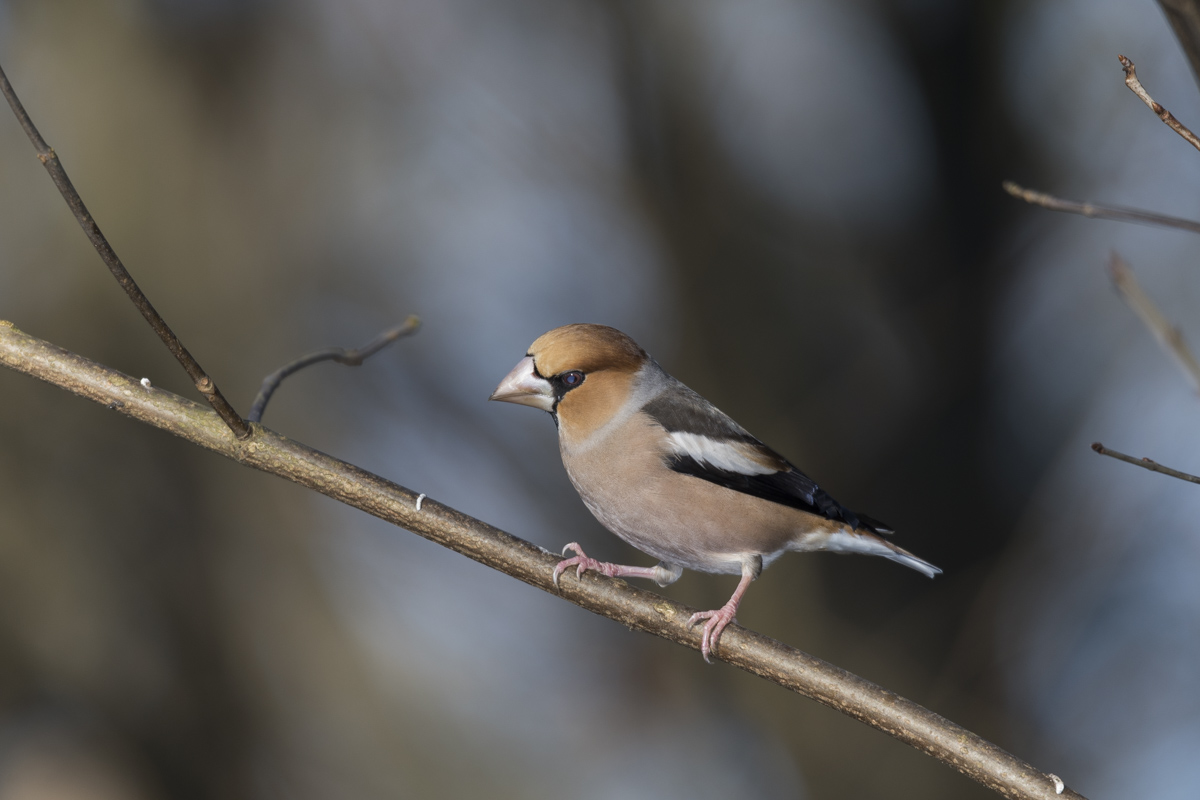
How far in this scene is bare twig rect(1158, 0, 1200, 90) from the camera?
127 centimetres

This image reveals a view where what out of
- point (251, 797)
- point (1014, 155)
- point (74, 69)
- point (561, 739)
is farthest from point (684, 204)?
point (251, 797)

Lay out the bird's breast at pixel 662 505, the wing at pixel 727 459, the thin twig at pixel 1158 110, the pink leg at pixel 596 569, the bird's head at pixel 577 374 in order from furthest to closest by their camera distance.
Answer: the wing at pixel 727 459 < the bird's breast at pixel 662 505 < the bird's head at pixel 577 374 < the pink leg at pixel 596 569 < the thin twig at pixel 1158 110

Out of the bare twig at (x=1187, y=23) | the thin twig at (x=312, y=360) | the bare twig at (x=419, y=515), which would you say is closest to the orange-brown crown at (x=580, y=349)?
the thin twig at (x=312, y=360)

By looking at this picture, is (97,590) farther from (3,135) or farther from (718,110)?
(718,110)

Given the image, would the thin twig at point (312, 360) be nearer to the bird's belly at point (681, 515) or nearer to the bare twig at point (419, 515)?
the bare twig at point (419, 515)

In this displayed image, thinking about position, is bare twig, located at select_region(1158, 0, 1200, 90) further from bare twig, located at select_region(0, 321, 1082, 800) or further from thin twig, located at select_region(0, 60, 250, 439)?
thin twig, located at select_region(0, 60, 250, 439)

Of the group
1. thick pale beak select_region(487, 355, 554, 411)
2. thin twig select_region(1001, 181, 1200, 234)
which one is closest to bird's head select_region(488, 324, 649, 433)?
thick pale beak select_region(487, 355, 554, 411)

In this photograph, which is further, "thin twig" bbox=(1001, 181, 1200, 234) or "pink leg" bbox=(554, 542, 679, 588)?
"pink leg" bbox=(554, 542, 679, 588)

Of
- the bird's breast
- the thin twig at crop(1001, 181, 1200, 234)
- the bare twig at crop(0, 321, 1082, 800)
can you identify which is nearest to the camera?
the thin twig at crop(1001, 181, 1200, 234)

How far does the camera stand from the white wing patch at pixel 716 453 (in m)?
2.70

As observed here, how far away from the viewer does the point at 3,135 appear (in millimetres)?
6211

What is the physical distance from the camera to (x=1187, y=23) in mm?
1305

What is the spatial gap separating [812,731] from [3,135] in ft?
22.2

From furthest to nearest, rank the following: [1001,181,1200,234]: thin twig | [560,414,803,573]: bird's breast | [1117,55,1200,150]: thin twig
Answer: [560,414,803,573]: bird's breast, [1117,55,1200,150]: thin twig, [1001,181,1200,234]: thin twig
